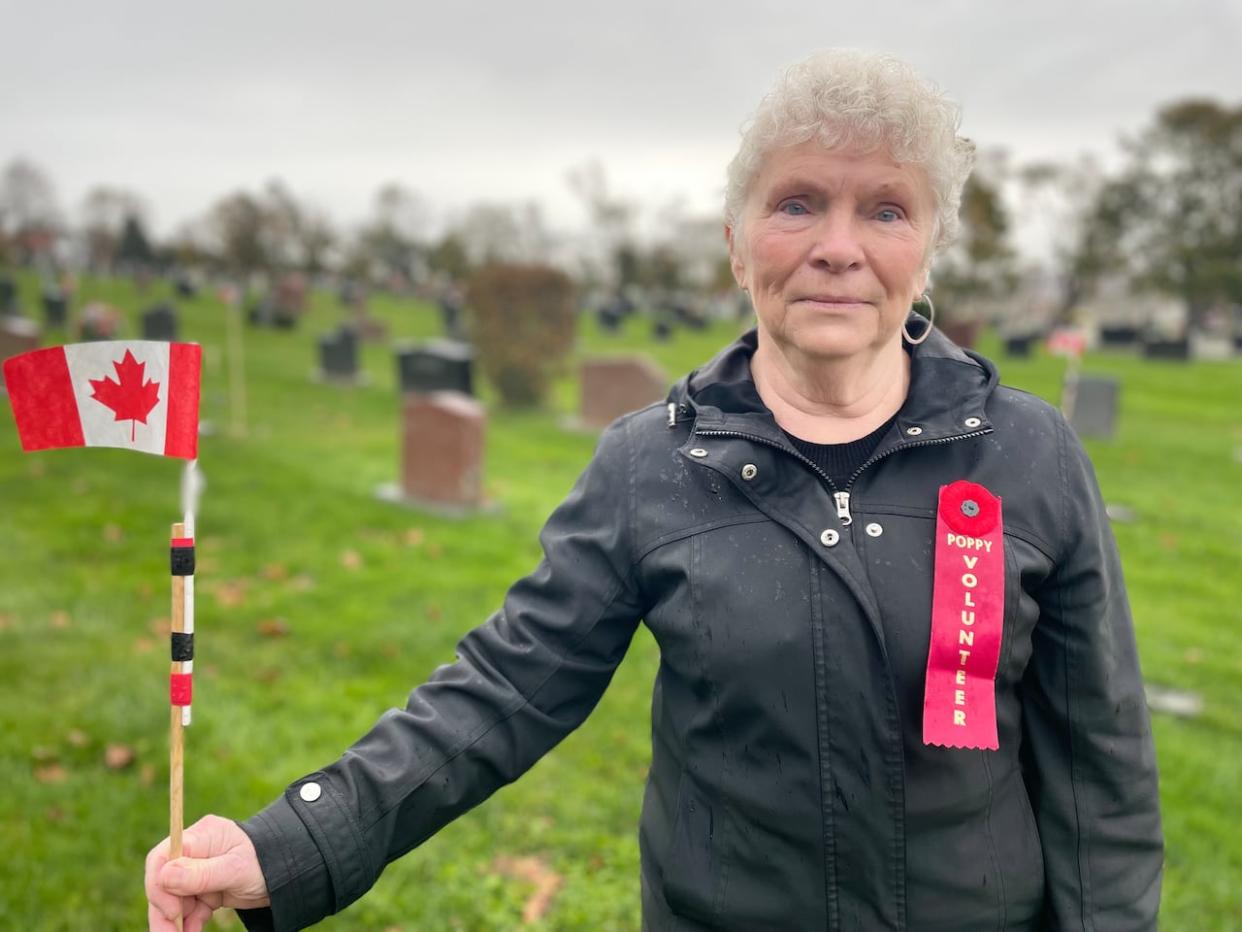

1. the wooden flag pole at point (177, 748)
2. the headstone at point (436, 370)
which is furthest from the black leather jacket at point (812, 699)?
the headstone at point (436, 370)

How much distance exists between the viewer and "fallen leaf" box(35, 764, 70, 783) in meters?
4.22

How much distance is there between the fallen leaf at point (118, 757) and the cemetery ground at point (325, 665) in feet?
0.08

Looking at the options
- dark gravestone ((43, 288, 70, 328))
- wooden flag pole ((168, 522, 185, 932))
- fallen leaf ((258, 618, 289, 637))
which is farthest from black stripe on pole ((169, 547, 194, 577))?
dark gravestone ((43, 288, 70, 328))

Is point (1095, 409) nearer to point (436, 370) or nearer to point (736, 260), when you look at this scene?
point (436, 370)

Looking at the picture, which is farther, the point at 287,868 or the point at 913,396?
the point at 913,396

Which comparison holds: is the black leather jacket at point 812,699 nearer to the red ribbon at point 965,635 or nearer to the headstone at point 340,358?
the red ribbon at point 965,635

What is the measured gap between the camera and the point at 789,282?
1627 millimetres

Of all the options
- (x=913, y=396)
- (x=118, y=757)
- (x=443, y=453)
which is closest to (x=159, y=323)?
Answer: (x=443, y=453)

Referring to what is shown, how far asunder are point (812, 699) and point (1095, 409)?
44.9ft

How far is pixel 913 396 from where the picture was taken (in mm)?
1685

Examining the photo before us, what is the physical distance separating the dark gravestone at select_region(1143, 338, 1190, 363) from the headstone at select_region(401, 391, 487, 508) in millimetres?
23399

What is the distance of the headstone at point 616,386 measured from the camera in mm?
12602

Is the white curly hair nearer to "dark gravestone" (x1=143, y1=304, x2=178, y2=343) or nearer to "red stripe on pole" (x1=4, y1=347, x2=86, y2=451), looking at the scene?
"red stripe on pole" (x1=4, y1=347, x2=86, y2=451)

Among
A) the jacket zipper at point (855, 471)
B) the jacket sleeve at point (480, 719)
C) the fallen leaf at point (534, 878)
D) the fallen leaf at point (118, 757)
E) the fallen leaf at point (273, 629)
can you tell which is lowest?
the fallen leaf at point (534, 878)
